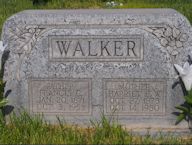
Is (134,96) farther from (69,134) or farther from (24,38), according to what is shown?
(24,38)

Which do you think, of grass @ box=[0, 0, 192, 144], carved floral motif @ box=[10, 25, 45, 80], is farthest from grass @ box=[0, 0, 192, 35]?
grass @ box=[0, 0, 192, 144]

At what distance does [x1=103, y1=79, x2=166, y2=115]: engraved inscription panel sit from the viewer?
453cm

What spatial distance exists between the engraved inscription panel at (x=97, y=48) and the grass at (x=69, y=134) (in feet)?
1.94

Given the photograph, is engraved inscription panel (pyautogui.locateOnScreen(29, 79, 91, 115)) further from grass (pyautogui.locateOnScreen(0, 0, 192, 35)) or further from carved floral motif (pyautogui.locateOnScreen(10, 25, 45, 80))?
grass (pyautogui.locateOnScreen(0, 0, 192, 35))

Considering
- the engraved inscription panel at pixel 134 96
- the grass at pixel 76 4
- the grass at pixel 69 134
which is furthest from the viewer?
the grass at pixel 76 4

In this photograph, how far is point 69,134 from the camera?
4270mm

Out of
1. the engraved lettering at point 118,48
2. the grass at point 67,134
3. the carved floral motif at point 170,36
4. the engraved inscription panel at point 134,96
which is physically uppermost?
the carved floral motif at point 170,36

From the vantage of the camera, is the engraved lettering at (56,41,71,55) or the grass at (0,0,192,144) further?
the engraved lettering at (56,41,71,55)

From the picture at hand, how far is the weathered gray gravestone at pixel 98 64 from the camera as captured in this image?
4.44 m

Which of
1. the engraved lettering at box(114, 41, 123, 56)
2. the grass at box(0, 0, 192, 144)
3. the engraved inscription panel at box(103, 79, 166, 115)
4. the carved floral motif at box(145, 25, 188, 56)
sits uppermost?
the carved floral motif at box(145, 25, 188, 56)

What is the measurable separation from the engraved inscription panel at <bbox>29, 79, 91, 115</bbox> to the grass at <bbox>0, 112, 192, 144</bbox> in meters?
0.12

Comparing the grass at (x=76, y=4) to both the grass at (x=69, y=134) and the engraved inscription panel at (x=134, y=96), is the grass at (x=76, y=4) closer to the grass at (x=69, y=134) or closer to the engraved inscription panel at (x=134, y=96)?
the engraved inscription panel at (x=134, y=96)

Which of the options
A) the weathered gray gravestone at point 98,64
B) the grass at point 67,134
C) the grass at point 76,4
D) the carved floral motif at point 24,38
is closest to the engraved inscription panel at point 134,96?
the weathered gray gravestone at point 98,64

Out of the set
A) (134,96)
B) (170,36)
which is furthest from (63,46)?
(170,36)
